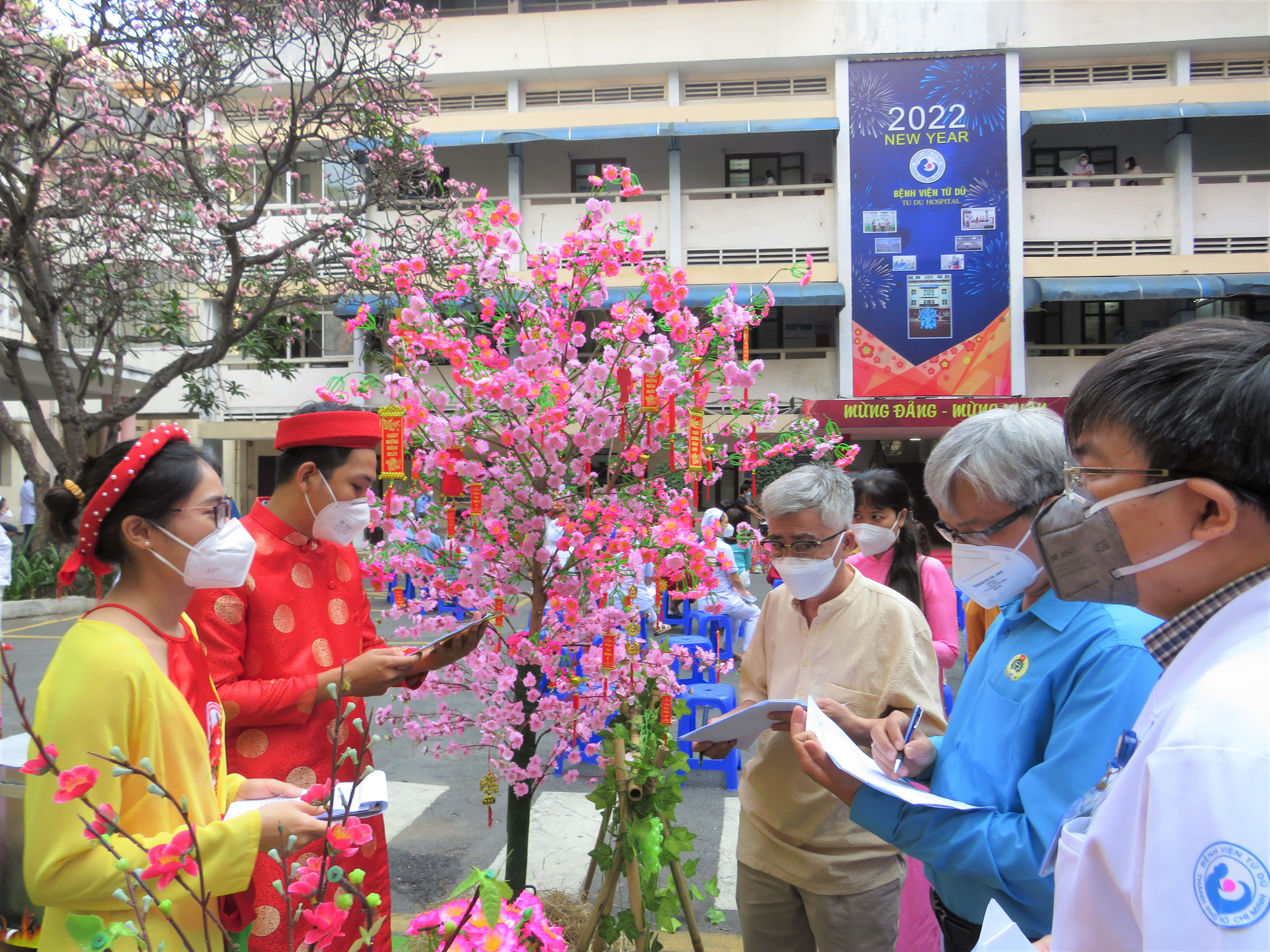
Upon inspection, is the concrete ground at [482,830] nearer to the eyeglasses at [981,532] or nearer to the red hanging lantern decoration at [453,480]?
the red hanging lantern decoration at [453,480]

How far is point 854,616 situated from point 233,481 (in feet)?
60.0

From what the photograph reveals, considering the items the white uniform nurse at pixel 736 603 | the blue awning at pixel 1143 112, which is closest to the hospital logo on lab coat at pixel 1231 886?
the white uniform nurse at pixel 736 603

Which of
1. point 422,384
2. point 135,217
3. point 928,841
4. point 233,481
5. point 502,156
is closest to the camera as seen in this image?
point 928,841

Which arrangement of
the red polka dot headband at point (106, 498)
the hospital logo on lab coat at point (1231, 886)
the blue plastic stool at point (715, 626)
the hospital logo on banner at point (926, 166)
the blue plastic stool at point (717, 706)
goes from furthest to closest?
the hospital logo on banner at point (926, 166)
the blue plastic stool at point (715, 626)
the blue plastic stool at point (717, 706)
the red polka dot headband at point (106, 498)
the hospital logo on lab coat at point (1231, 886)

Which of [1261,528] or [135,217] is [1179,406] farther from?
[135,217]

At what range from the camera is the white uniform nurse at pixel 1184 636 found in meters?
0.63

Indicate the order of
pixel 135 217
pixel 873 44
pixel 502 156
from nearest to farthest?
pixel 135 217 → pixel 873 44 → pixel 502 156

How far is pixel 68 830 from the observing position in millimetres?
1165

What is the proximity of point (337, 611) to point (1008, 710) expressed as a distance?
168cm

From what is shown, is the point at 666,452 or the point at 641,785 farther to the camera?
the point at 666,452

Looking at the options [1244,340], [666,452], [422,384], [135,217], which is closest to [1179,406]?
[1244,340]

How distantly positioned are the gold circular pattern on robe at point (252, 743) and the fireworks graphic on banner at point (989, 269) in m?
15.2

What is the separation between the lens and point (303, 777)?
1953 mm

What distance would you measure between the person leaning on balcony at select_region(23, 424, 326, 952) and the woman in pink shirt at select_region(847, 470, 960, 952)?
2.51 m
